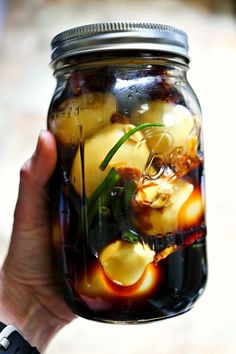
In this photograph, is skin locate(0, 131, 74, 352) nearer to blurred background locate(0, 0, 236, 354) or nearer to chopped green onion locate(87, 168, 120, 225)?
chopped green onion locate(87, 168, 120, 225)

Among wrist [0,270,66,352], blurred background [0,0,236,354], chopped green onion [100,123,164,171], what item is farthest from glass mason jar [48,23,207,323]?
blurred background [0,0,236,354]

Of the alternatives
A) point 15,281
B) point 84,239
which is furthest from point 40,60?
point 84,239

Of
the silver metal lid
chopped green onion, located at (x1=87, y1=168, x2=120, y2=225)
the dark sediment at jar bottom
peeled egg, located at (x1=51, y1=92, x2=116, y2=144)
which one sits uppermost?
the silver metal lid

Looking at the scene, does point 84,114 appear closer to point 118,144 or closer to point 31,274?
point 118,144

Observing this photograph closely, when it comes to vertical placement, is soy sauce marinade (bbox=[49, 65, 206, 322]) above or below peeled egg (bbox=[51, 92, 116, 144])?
below

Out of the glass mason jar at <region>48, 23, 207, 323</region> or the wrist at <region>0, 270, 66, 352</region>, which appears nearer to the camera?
the glass mason jar at <region>48, 23, 207, 323</region>

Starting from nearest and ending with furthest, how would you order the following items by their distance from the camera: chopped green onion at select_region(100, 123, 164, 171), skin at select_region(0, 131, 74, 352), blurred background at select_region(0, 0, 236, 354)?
Answer: chopped green onion at select_region(100, 123, 164, 171)
skin at select_region(0, 131, 74, 352)
blurred background at select_region(0, 0, 236, 354)

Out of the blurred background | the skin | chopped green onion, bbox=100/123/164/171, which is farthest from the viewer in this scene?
the blurred background
